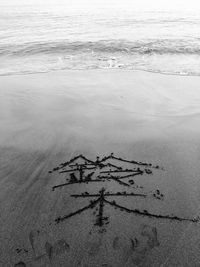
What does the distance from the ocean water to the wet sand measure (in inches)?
102

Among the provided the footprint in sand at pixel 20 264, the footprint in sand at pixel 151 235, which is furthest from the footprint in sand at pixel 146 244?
the footprint in sand at pixel 20 264

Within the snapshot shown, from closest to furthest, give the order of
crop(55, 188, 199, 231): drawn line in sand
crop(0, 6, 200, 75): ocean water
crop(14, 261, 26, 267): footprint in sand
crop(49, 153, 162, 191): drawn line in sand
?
1. crop(14, 261, 26, 267): footprint in sand
2. crop(55, 188, 199, 231): drawn line in sand
3. crop(49, 153, 162, 191): drawn line in sand
4. crop(0, 6, 200, 75): ocean water

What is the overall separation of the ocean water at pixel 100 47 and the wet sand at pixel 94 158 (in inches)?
102

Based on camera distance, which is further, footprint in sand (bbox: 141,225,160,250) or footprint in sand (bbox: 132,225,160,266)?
footprint in sand (bbox: 141,225,160,250)

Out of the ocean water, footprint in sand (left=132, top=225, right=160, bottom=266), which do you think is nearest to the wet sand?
footprint in sand (left=132, top=225, right=160, bottom=266)

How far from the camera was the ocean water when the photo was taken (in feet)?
28.9

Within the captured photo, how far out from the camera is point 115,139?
157 inches

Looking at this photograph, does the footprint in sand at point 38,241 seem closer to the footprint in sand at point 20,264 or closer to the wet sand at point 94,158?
the wet sand at point 94,158

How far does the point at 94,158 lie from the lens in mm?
3518

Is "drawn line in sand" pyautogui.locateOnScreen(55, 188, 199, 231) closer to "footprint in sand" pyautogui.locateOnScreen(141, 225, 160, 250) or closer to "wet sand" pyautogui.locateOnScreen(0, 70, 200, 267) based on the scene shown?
"wet sand" pyautogui.locateOnScreen(0, 70, 200, 267)

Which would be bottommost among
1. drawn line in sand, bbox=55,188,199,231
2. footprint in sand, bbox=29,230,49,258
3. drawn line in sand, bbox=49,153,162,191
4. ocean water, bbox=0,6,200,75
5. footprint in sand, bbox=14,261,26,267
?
footprint in sand, bbox=14,261,26,267

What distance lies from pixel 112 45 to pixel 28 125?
8.10m

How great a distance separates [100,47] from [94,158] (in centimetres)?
876

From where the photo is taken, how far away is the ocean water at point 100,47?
8805mm
